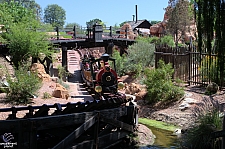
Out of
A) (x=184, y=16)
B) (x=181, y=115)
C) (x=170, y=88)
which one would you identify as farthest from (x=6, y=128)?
(x=184, y=16)

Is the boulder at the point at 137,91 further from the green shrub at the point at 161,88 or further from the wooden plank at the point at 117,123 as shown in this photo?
the wooden plank at the point at 117,123

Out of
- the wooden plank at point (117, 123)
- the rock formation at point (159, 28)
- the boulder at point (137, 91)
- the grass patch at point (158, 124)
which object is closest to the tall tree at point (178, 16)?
the rock formation at point (159, 28)

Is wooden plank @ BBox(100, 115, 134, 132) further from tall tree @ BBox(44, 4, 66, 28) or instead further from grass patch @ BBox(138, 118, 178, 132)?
tall tree @ BBox(44, 4, 66, 28)

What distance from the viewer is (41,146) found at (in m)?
6.47

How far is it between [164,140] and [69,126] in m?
3.34

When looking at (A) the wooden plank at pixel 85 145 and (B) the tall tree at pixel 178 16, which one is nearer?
(A) the wooden plank at pixel 85 145

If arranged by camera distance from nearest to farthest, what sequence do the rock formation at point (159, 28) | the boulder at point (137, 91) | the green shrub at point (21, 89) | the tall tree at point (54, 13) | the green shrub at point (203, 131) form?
the green shrub at point (203, 131) < the green shrub at point (21, 89) < the boulder at point (137, 91) < the rock formation at point (159, 28) < the tall tree at point (54, 13)

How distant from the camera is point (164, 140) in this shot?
877 centimetres

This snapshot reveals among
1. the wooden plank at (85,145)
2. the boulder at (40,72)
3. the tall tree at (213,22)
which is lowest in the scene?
the wooden plank at (85,145)

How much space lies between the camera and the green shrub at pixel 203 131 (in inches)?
267

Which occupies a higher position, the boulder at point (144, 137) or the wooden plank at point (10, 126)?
the wooden plank at point (10, 126)

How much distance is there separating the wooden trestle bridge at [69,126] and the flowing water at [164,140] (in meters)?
0.81

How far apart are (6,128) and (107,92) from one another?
6497mm

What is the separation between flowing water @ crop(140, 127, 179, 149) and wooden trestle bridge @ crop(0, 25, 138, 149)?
81cm
